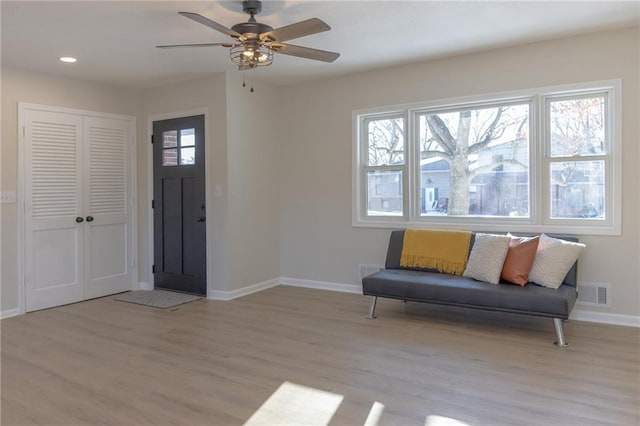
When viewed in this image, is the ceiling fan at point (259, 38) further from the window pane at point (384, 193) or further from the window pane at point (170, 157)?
the window pane at point (170, 157)

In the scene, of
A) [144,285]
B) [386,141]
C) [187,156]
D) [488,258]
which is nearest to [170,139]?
[187,156]

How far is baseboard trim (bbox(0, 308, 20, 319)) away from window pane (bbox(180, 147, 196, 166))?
2194 mm

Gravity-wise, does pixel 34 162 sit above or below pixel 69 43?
below

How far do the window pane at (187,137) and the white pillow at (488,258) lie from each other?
321 centimetres

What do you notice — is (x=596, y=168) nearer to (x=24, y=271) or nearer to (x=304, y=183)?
(x=304, y=183)

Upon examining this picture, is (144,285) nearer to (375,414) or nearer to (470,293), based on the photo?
(470,293)

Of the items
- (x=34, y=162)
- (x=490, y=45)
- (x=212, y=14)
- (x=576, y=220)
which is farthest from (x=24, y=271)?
(x=576, y=220)

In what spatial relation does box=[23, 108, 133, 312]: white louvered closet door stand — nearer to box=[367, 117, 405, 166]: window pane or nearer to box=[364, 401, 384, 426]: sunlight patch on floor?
box=[367, 117, 405, 166]: window pane

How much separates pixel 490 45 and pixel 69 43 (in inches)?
145

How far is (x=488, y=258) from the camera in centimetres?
388

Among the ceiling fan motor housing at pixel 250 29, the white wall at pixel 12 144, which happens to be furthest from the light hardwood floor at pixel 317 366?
the ceiling fan motor housing at pixel 250 29

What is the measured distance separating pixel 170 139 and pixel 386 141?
251 cm

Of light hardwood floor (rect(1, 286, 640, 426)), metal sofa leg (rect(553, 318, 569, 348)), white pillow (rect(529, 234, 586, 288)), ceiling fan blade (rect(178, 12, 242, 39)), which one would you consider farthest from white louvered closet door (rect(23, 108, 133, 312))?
metal sofa leg (rect(553, 318, 569, 348))

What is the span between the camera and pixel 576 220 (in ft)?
13.1
